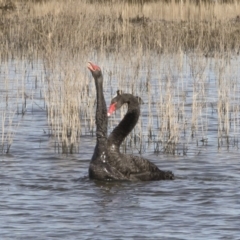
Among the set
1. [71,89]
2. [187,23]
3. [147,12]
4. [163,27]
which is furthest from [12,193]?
[147,12]

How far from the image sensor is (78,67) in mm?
12523

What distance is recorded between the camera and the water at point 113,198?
303 inches

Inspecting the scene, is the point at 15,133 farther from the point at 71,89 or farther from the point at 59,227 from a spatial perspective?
the point at 59,227

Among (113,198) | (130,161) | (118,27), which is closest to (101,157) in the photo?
(130,161)

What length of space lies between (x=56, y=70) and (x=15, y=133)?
1.29 m

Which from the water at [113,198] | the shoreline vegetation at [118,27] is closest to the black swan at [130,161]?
the water at [113,198]

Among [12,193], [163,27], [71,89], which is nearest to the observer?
[12,193]

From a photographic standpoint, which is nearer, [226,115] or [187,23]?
[226,115]

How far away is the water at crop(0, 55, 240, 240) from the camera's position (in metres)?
7.70

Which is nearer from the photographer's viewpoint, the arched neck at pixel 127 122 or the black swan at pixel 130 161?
the black swan at pixel 130 161

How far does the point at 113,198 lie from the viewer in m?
9.27

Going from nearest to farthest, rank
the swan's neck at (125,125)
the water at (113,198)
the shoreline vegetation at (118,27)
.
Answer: the water at (113,198), the swan's neck at (125,125), the shoreline vegetation at (118,27)

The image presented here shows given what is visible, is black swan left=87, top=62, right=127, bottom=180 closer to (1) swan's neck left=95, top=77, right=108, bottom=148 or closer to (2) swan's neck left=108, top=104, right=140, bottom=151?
(1) swan's neck left=95, top=77, right=108, bottom=148

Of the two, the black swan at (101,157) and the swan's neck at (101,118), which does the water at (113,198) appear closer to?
the black swan at (101,157)
